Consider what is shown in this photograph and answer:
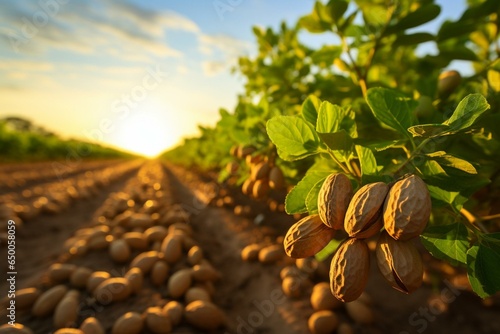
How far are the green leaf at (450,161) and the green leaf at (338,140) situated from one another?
7.2 inches

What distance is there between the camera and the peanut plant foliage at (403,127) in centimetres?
74

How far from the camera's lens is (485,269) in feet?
2.35

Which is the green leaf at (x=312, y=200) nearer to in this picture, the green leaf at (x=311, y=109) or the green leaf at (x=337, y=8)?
the green leaf at (x=311, y=109)

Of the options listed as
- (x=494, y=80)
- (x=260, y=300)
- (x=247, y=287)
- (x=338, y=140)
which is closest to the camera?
(x=338, y=140)

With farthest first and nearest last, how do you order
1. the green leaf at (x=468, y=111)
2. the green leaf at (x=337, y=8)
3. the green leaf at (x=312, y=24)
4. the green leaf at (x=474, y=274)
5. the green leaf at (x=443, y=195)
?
the green leaf at (x=312, y=24)
the green leaf at (x=337, y=8)
the green leaf at (x=443, y=195)
the green leaf at (x=474, y=274)
the green leaf at (x=468, y=111)

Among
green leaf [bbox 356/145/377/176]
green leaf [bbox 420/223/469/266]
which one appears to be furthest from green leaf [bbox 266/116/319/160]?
green leaf [bbox 420/223/469/266]

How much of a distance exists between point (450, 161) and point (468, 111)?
130mm

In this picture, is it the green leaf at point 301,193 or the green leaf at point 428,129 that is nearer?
the green leaf at point 428,129

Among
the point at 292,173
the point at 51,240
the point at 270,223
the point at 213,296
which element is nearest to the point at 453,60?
the point at 292,173

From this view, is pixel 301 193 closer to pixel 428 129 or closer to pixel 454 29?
pixel 428 129

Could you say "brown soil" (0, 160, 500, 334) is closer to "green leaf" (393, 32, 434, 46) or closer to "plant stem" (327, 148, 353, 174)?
"plant stem" (327, 148, 353, 174)

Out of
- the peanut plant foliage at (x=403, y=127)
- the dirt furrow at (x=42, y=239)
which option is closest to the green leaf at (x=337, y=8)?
the peanut plant foliage at (x=403, y=127)

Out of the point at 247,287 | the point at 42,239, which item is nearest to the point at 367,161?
the point at 247,287

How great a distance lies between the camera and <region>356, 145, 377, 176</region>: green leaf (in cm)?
76
